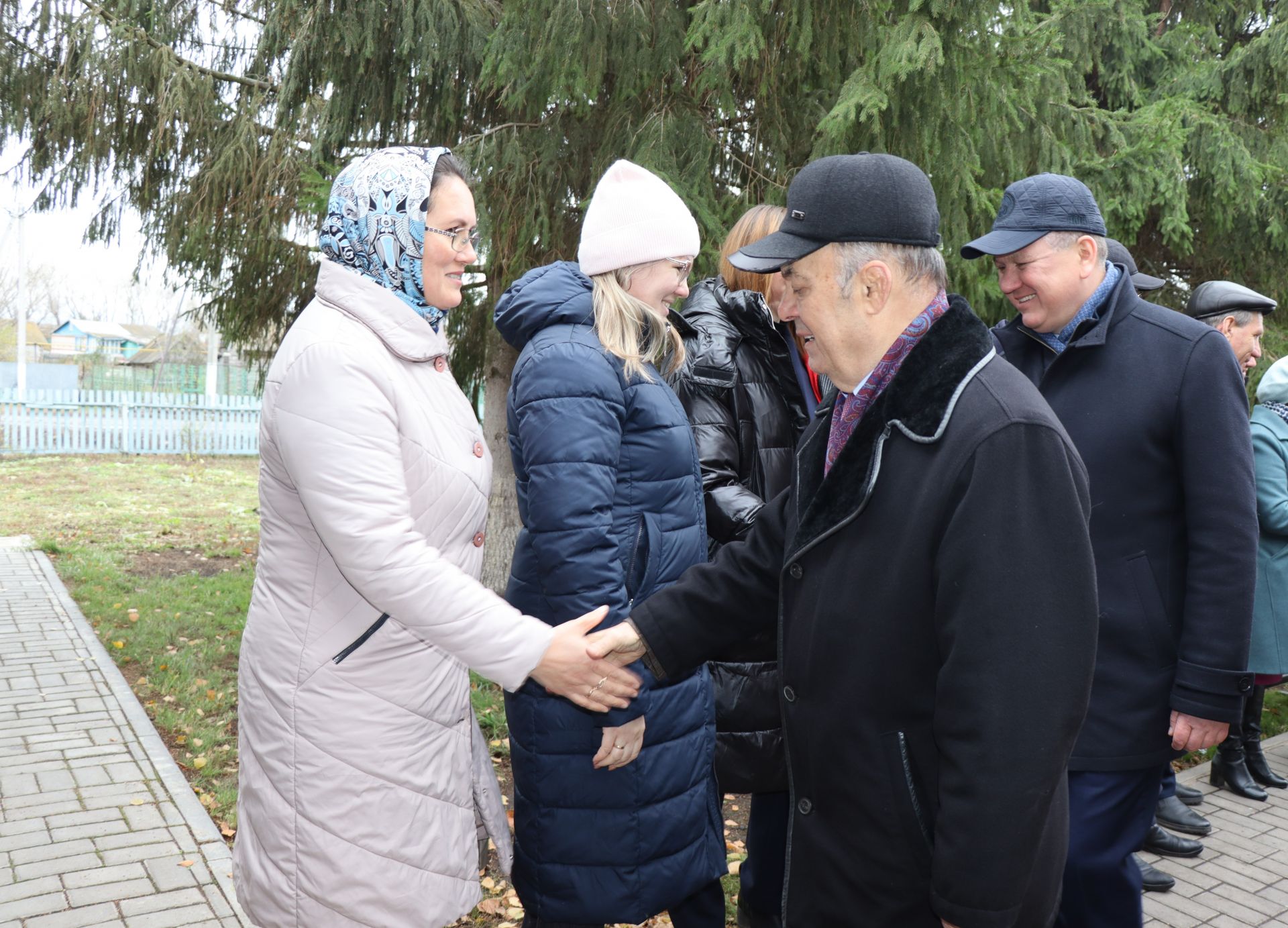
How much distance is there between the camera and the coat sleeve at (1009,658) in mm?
1537

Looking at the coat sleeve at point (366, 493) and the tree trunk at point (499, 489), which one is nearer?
the coat sleeve at point (366, 493)

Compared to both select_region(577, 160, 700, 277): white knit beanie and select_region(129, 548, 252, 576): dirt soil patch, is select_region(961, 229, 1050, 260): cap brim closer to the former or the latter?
select_region(577, 160, 700, 277): white knit beanie

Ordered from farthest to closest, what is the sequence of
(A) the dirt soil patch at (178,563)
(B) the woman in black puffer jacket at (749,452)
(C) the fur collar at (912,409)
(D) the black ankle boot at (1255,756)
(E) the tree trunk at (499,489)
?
(A) the dirt soil patch at (178,563) < (E) the tree trunk at (499,489) < (D) the black ankle boot at (1255,756) < (B) the woman in black puffer jacket at (749,452) < (C) the fur collar at (912,409)

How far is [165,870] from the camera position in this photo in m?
3.86

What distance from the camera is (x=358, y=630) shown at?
6.80 feet

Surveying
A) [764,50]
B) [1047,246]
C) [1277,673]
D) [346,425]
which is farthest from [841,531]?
[764,50]

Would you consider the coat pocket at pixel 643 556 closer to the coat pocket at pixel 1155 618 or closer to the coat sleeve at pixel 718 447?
the coat sleeve at pixel 718 447

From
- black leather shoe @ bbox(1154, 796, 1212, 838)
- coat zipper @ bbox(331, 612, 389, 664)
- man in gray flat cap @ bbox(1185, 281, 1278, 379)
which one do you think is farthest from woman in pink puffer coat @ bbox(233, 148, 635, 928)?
man in gray flat cap @ bbox(1185, 281, 1278, 379)

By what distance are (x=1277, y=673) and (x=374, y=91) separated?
6.15 metres

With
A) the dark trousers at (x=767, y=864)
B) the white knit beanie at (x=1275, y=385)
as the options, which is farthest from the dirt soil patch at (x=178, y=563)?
the white knit beanie at (x=1275, y=385)

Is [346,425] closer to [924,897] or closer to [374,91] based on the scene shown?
[924,897]

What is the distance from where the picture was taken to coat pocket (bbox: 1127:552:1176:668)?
8.48 feet

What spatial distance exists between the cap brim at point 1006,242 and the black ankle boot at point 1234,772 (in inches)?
134

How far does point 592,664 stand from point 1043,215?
1727mm
